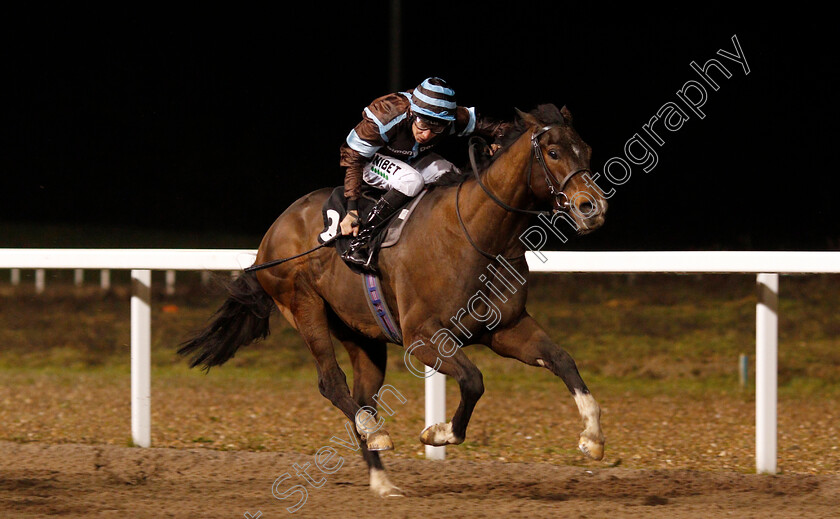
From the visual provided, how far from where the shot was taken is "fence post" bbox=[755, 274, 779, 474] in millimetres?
4996

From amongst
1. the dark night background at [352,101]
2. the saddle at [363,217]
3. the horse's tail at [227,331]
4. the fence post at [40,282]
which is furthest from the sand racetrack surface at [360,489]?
the dark night background at [352,101]

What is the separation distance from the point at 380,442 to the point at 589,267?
165cm

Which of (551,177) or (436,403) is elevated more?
(551,177)

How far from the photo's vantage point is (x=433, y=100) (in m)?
4.33

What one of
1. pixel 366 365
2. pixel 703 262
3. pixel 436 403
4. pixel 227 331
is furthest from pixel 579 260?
pixel 227 331

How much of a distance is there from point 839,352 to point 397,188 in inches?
249

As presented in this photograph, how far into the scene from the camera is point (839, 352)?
29.9 feet

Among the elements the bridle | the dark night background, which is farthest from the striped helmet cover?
the dark night background

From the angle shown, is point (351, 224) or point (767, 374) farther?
point (767, 374)

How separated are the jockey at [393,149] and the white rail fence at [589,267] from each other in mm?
1065

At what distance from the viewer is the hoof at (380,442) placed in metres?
4.45

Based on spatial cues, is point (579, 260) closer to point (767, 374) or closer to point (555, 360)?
point (767, 374)

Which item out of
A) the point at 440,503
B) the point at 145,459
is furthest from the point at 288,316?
the point at 440,503

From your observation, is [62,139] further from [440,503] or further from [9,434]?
[440,503]
